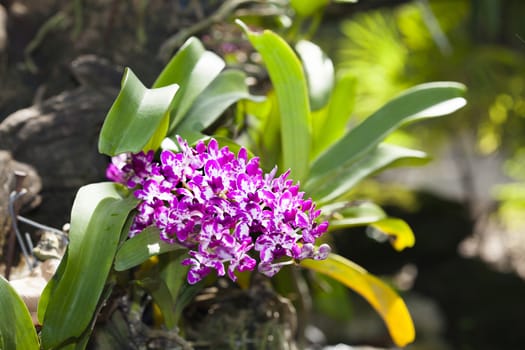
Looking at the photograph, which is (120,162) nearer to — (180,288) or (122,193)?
(122,193)

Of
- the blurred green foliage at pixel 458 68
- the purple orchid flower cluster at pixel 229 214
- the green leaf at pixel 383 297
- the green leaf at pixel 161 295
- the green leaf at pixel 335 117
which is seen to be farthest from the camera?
Answer: the blurred green foliage at pixel 458 68

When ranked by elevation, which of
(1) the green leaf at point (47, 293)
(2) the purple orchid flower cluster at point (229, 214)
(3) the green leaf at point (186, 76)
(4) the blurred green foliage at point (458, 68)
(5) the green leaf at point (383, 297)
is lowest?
(4) the blurred green foliage at point (458, 68)

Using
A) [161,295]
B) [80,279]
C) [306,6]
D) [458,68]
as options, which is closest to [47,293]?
[80,279]

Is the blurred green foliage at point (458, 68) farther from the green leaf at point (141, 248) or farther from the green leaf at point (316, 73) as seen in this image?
the green leaf at point (141, 248)

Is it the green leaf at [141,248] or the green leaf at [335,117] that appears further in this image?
the green leaf at [335,117]

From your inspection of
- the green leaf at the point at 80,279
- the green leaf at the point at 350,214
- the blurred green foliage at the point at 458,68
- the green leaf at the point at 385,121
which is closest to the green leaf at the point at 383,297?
the green leaf at the point at 350,214

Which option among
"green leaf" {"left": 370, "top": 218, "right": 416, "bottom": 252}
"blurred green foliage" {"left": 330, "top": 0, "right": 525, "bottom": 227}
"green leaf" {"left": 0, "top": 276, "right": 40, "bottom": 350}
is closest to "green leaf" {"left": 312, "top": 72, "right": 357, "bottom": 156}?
"green leaf" {"left": 370, "top": 218, "right": 416, "bottom": 252}

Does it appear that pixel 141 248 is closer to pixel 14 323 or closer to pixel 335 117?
pixel 14 323
